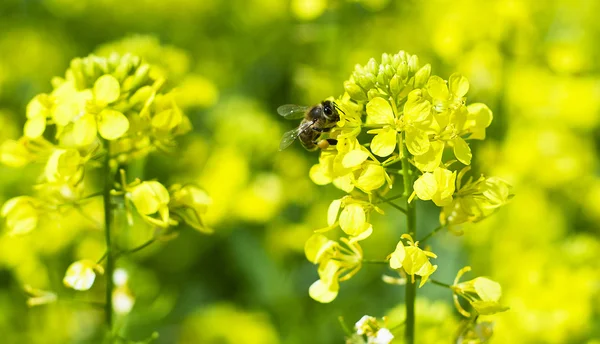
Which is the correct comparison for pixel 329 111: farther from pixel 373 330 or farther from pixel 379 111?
pixel 373 330

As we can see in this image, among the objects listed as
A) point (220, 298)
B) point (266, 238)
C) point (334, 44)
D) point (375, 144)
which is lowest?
point (220, 298)

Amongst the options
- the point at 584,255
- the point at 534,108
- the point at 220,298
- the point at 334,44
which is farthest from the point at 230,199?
the point at 534,108

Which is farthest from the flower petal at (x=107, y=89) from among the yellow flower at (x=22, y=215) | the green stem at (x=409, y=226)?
the green stem at (x=409, y=226)

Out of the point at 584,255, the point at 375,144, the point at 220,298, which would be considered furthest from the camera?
the point at 220,298

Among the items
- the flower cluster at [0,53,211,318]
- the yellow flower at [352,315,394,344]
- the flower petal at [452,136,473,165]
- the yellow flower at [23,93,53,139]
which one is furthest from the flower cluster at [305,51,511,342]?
the yellow flower at [23,93,53,139]

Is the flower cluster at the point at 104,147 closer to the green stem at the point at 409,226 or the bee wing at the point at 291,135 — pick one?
Answer: the bee wing at the point at 291,135

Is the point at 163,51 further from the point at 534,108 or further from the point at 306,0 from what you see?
the point at 534,108

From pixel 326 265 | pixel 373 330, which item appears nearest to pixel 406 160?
pixel 326 265

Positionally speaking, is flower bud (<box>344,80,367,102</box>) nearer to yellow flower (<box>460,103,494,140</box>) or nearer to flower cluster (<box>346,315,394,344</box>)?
yellow flower (<box>460,103,494,140</box>)
